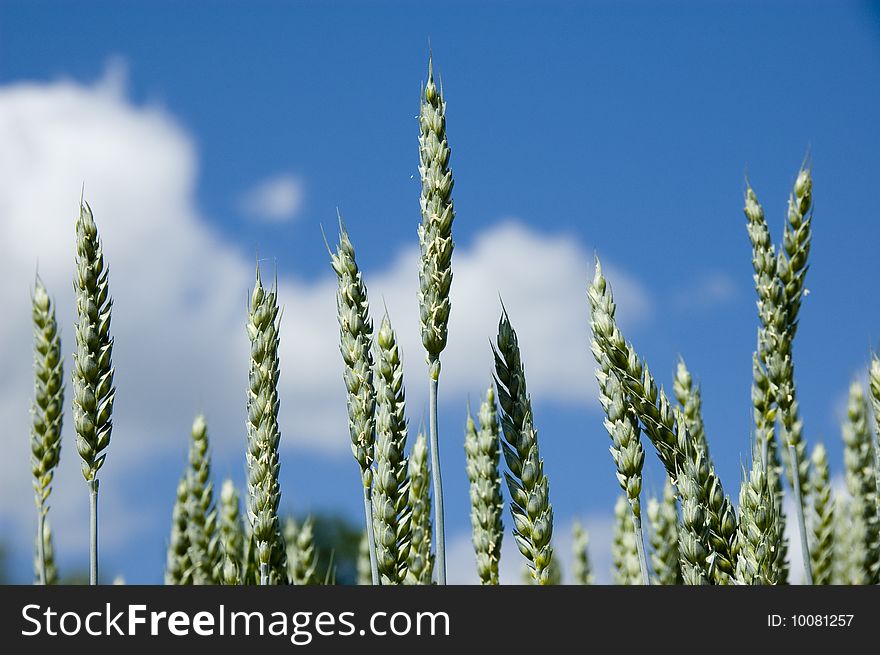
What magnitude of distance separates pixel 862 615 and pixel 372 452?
164cm

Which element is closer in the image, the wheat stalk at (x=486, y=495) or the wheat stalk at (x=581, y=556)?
the wheat stalk at (x=486, y=495)

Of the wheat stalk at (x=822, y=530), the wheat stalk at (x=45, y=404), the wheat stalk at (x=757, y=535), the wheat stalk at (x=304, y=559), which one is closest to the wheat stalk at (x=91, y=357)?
the wheat stalk at (x=45, y=404)

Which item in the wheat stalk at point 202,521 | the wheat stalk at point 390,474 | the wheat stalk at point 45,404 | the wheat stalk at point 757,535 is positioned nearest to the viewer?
the wheat stalk at point 757,535

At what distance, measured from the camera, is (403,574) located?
9.54ft

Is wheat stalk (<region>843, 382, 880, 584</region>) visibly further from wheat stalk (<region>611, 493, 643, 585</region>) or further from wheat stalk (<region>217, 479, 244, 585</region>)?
wheat stalk (<region>217, 479, 244, 585</region>)

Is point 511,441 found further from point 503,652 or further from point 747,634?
point 747,634

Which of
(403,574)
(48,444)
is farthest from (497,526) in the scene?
(48,444)

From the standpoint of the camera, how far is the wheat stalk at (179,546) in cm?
441

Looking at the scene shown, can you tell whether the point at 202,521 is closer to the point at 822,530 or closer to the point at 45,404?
the point at 45,404

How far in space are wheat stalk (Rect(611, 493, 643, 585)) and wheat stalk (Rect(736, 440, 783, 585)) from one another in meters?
2.06

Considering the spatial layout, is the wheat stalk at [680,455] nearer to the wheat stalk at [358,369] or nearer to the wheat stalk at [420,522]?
the wheat stalk at [358,369]

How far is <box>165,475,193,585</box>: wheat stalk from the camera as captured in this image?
14.5 ft

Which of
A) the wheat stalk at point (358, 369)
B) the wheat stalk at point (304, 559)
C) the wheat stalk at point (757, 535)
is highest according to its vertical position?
the wheat stalk at point (358, 369)

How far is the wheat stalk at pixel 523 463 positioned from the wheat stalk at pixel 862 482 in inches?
110
